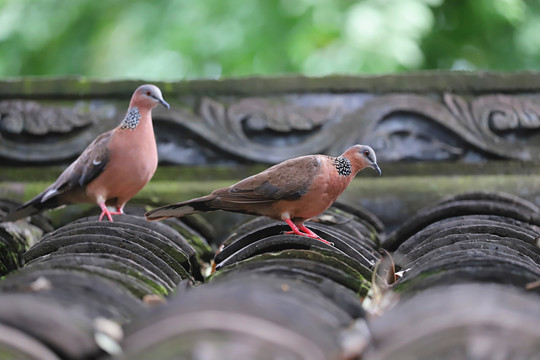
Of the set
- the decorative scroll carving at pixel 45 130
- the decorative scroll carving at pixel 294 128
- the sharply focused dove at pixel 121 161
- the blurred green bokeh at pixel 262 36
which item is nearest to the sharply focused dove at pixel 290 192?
the sharply focused dove at pixel 121 161

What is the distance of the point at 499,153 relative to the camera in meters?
3.87

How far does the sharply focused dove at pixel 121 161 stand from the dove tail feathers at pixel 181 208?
25 cm

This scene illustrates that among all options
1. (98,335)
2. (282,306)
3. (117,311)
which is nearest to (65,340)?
(98,335)

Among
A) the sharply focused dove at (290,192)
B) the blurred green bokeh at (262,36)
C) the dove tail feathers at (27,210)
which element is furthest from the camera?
the blurred green bokeh at (262,36)

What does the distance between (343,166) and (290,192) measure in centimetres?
22

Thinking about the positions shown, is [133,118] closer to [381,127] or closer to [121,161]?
[121,161]

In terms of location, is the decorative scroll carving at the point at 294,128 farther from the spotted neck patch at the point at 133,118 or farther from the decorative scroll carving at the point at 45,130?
the spotted neck patch at the point at 133,118

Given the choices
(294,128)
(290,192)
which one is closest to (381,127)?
(294,128)

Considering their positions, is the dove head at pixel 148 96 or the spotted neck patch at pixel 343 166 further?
the dove head at pixel 148 96

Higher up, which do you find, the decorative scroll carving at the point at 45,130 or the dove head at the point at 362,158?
the decorative scroll carving at the point at 45,130

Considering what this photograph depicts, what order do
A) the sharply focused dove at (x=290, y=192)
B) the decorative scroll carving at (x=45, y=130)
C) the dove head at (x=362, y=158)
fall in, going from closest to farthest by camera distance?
the sharply focused dove at (x=290, y=192), the dove head at (x=362, y=158), the decorative scroll carving at (x=45, y=130)

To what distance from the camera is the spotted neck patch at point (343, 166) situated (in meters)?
2.62

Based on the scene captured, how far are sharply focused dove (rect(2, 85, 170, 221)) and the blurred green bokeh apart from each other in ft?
12.6

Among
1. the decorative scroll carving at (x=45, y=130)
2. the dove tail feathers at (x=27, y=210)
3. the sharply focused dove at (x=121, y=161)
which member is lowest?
the dove tail feathers at (x=27, y=210)
